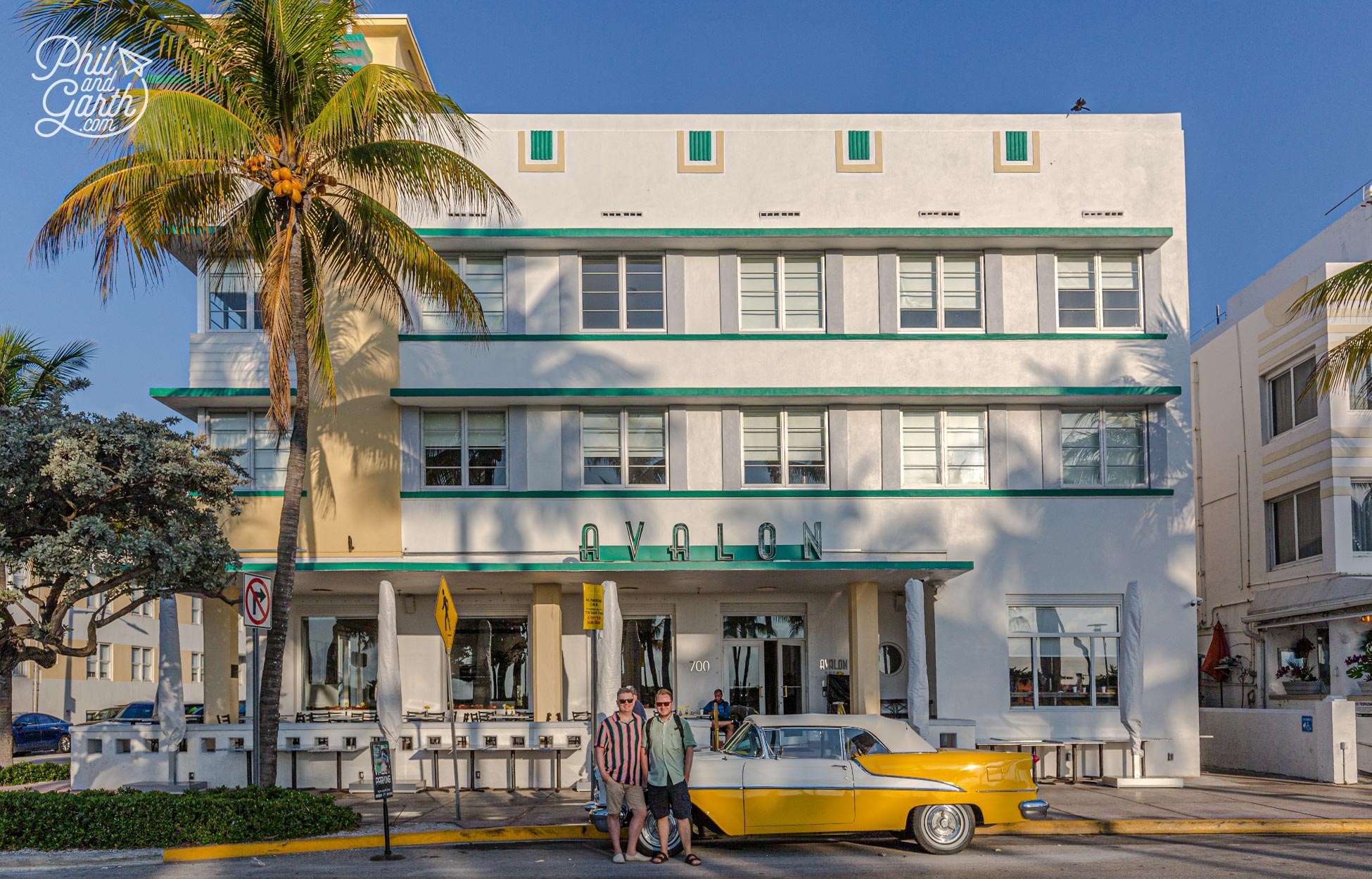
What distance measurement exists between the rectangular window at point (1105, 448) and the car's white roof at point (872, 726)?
10.9m

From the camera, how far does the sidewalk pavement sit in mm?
16719

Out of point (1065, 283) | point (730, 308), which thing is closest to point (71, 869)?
point (730, 308)

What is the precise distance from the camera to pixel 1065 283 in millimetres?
24625

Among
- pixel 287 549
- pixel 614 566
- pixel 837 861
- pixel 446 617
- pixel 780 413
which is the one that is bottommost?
pixel 837 861

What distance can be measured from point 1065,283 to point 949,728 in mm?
9046

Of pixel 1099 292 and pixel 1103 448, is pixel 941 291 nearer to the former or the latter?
pixel 1099 292

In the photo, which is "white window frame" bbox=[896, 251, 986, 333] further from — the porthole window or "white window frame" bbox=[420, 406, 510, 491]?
"white window frame" bbox=[420, 406, 510, 491]

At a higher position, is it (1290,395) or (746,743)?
(1290,395)

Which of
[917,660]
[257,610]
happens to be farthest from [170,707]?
[917,660]

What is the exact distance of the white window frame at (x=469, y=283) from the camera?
79.0 ft

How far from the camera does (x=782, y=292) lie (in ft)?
80.7

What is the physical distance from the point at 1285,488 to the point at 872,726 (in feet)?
56.2

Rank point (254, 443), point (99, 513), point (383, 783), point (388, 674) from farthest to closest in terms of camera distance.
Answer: point (254, 443), point (388, 674), point (99, 513), point (383, 783)

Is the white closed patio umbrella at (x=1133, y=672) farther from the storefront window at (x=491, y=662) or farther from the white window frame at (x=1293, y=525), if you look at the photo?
the storefront window at (x=491, y=662)
